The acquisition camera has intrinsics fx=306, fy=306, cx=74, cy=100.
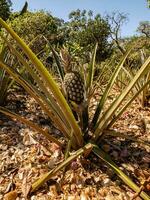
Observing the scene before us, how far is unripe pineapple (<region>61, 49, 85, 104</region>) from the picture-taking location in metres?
1.83

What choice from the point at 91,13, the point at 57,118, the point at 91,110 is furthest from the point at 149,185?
the point at 91,13

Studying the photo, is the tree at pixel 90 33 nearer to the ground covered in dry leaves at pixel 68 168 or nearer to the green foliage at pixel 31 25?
the green foliage at pixel 31 25

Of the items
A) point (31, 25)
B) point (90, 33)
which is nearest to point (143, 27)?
point (90, 33)

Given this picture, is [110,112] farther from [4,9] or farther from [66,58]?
[4,9]

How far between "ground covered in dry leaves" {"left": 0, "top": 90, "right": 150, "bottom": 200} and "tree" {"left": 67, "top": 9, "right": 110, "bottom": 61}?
19638 millimetres

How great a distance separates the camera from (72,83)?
1.83 metres

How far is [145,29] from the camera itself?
3086cm

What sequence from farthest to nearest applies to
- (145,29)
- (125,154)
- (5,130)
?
(145,29) < (5,130) < (125,154)

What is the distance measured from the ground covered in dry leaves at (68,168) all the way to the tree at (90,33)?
19.6 meters

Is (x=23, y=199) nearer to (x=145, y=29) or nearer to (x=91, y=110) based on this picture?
(x=91, y=110)

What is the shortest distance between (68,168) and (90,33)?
2292 centimetres

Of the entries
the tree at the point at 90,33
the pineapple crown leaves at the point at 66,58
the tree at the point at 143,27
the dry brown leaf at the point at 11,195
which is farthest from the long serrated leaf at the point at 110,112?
the tree at the point at 143,27

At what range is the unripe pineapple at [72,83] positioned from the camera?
1826 mm

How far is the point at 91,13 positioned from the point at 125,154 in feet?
83.7
